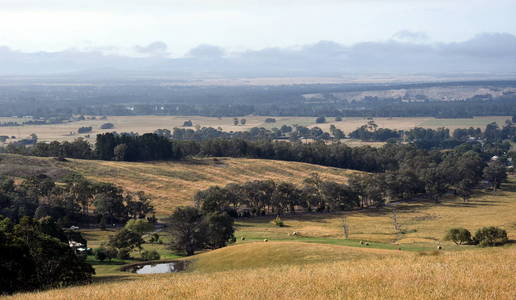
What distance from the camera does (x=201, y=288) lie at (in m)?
20.5

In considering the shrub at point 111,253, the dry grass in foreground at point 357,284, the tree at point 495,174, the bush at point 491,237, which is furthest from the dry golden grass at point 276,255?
the tree at point 495,174

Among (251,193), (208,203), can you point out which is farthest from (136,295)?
(251,193)

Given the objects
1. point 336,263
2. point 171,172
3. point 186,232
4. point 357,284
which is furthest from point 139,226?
point 171,172

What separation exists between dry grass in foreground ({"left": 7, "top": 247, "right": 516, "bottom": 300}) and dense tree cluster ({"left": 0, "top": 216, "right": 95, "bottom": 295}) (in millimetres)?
4178

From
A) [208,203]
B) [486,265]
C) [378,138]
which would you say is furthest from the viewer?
[378,138]

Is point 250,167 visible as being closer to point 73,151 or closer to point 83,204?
point 73,151

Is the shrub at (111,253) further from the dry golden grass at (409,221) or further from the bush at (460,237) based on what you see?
the bush at (460,237)

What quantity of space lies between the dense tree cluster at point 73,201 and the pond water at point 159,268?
31.0 metres

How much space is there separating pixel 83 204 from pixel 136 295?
183ft

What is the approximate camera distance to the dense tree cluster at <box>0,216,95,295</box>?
2661 cm

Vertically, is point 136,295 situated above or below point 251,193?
above

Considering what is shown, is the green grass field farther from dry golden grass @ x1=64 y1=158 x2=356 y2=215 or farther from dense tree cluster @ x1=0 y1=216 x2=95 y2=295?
dense tree cluster @ x1=0 y1=216 x2=95 y2=295

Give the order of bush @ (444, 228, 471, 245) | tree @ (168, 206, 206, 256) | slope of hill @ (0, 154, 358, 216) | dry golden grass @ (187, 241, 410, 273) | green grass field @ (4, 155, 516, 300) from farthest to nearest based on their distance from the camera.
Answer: slope of hill @ (0, 154, 358, 216) → bush @ (444, 228, 471, 245) → tree @ (168, 206, 206, 256) → dry golden grass @ (187, 241, 410, 273) → green grass field @ (4, 155, 516, 300)

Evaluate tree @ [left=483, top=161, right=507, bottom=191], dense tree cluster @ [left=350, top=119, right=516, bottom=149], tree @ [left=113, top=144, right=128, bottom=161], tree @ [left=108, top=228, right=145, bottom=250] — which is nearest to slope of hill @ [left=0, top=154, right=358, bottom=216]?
tree @ [left=113, top=144, right=128, bottom=161]
